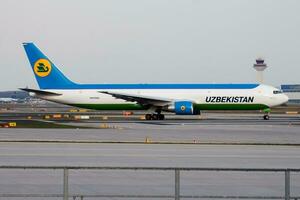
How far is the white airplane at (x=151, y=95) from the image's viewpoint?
6328 cm

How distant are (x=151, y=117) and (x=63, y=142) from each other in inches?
1228

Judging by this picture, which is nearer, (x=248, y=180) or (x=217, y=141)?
(x=248, y=180)

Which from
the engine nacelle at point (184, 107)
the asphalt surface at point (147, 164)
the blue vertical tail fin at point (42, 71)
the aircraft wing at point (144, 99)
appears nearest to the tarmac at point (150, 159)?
the asphalt surface at point (147, 164)

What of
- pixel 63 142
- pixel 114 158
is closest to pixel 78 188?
pixel 114 158

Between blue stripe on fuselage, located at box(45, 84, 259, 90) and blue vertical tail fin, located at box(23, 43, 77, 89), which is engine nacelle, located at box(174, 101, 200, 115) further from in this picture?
blue vertical tail fin, located at box(23, 43, 77, 89)

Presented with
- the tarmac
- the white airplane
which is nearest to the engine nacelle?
the white airplane

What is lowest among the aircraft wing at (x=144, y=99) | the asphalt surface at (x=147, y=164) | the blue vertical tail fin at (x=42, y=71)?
the asphalt surface at (x=147, y=164)

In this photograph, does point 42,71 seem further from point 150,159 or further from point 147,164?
point 147,164

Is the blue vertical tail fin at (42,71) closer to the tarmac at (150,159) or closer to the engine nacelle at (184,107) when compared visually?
the engine nacelle at (184,107)

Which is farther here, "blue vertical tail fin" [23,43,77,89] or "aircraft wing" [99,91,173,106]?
"blue vertical tail fin" [23,43,77,89]

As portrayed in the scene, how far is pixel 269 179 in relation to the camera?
18000 millimetres

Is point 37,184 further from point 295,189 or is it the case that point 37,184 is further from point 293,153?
point 293,153

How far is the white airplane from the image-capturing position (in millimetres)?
63281

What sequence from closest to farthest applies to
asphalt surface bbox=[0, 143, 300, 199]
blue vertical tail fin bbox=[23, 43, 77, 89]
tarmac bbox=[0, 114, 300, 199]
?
asphalt surface bbox=[0, 143, 300, 199], tarmac bbox=[0, 114, 300, 199], blue vertical tail fin bbox=[23, 43, 77, 89]
